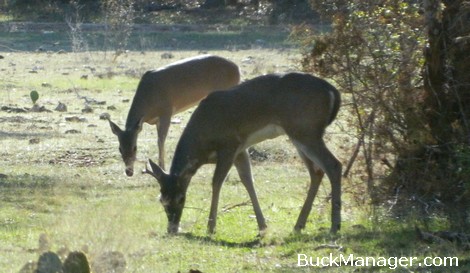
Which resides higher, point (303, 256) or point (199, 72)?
point (199, 72)

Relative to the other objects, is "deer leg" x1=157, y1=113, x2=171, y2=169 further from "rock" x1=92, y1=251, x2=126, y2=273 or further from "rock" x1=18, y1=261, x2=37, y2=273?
"rock" x1=18, y1=261, x2=37, y2=273

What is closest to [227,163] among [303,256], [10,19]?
[303,256]

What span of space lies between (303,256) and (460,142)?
2657 mm

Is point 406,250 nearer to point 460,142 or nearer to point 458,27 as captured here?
point 460,142

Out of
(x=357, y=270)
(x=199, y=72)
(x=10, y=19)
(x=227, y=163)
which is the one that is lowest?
(x=357, y=270)

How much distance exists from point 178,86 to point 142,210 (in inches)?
212

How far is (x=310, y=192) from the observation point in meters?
12.1

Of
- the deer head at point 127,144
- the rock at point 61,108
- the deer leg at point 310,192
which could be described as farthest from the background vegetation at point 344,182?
the rock at point 61,108

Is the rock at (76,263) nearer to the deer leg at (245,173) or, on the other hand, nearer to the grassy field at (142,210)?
the grassy field at (142,210)

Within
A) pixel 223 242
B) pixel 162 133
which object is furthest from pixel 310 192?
pixel 162 133

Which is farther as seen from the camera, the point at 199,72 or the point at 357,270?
the point at 199,72

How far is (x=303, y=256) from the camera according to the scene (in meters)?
10.2

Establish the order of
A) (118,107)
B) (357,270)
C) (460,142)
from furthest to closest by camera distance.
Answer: (118,107) → (460,142) → (357,270)

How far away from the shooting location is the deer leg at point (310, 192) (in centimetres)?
1191
